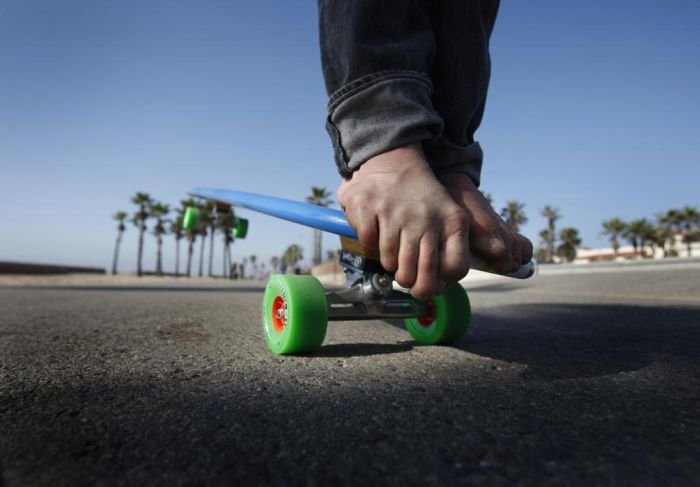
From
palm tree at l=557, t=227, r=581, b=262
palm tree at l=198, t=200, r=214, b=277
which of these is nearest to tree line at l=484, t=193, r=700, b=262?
palm tree at l=557, t=227, r=581, b=262

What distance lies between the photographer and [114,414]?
859 mm

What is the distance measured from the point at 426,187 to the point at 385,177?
0.09 metres

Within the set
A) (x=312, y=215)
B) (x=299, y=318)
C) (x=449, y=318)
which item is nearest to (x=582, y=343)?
(x=449, y=318)

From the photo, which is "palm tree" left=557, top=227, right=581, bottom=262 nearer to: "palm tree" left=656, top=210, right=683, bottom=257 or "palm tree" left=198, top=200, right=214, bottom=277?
"palm tree" left=656, top=210, right=683, bottom=257

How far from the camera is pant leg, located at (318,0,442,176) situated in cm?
97

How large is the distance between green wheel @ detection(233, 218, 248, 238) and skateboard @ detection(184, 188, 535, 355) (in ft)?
3.51

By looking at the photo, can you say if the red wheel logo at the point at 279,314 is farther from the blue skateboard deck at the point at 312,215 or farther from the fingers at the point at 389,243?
the fingers at the point at 389,243

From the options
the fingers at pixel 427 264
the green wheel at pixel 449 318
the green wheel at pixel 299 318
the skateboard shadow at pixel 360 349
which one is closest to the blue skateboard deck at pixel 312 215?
the fingers at pixel 427 264

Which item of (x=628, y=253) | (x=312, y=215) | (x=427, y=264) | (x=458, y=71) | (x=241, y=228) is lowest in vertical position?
(x=427, y=264)

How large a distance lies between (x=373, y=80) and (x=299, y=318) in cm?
90

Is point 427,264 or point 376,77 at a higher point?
point 376,77

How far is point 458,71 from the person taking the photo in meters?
1.25

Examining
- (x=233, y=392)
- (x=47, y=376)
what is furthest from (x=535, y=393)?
(x=47, y=376)

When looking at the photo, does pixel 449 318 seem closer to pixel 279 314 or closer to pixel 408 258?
pixel 279 314
